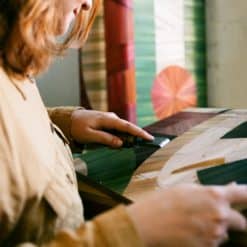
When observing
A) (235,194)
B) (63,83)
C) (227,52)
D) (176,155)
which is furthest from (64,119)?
(227,52)

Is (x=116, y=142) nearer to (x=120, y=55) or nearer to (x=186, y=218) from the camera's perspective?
(x=186, y=218)

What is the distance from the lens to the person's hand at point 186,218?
0.45 metres

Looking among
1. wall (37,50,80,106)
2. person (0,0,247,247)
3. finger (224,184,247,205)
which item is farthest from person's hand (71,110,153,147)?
wall (37,50,80,106)

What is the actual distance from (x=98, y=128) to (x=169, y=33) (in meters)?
0.88

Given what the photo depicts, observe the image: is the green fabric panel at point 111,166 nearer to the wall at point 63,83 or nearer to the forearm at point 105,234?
the forearm at point 105,234

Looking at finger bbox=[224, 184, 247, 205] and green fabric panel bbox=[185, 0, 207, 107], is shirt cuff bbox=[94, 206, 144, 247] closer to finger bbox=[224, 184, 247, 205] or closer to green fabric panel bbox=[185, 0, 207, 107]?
finger bbox=[224, 184, 247, 205]

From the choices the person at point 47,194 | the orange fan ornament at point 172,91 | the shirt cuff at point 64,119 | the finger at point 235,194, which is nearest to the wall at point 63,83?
the orange fan ornament at point 172,91

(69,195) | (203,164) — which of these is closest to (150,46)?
(203,164)

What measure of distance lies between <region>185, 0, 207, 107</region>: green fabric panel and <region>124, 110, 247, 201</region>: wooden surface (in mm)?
793

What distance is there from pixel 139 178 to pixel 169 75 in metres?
1.04

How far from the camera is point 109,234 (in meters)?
0.44

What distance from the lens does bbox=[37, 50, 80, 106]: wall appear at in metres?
1.75

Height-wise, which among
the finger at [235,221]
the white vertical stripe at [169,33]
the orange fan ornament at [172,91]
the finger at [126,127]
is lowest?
the orange fan ornament at [172,91]

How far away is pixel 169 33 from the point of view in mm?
1682
